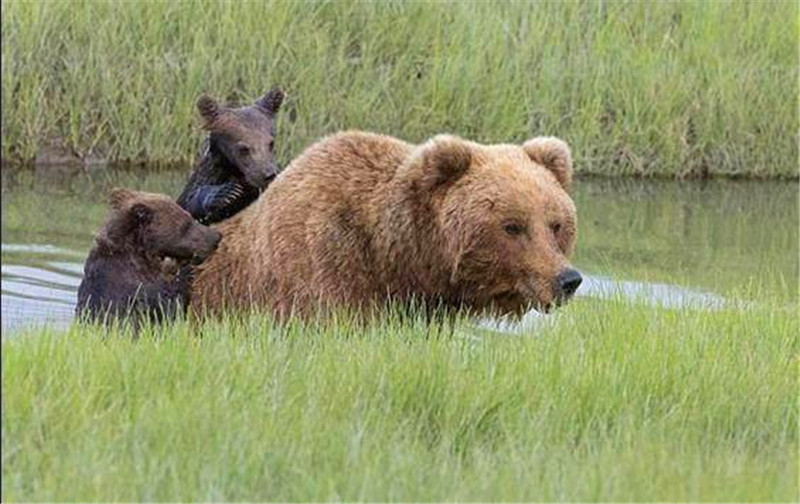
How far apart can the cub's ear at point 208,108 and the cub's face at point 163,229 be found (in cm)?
110

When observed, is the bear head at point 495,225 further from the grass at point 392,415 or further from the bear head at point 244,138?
the bear head at point 244,138

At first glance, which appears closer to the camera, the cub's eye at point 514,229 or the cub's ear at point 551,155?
the cub's eye at point 514,229

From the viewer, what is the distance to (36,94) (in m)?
12.3

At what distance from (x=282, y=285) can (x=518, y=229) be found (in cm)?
89

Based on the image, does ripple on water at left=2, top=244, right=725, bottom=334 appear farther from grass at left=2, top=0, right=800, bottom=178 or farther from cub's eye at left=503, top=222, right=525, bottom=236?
grass at left=2, top=0, right=800, bottom=178

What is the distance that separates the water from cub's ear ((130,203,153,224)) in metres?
0.81

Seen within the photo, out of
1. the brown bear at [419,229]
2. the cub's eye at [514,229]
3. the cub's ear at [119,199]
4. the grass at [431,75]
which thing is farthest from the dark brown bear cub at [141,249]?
the grass at [431,75]

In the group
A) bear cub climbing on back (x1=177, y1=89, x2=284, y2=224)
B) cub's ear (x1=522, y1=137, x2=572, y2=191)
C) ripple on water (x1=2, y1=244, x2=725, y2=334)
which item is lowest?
ripple on water (x1=2, y1=244, x2=725, y2=334)

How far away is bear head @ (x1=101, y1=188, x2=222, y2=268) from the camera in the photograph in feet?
21.8

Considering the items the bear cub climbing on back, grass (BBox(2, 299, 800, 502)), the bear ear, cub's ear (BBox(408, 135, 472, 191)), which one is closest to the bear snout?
grass (BBox(2, 299, 800, 502))

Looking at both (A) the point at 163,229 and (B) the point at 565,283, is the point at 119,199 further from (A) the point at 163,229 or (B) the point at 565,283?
(B) the point at 565,283

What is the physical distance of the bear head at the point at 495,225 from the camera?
6105 millimetres

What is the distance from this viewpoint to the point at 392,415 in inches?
193

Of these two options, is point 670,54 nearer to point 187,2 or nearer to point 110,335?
point 187,2
